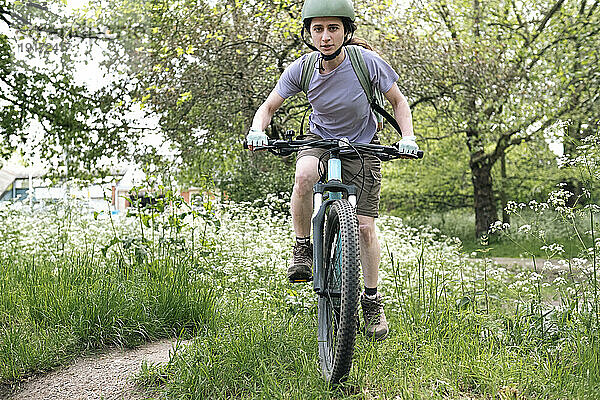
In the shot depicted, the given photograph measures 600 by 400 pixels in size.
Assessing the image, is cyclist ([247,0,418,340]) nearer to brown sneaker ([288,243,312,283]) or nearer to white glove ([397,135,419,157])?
brown sneaker ([288,243,312,283])

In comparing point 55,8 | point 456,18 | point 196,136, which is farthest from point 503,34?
point 55,8

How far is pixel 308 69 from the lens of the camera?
12.8ft

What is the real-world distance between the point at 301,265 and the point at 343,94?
104 cm

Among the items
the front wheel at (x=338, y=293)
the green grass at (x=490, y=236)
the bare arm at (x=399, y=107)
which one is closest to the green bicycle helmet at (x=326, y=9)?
the bare arm at (x=399, y=107)

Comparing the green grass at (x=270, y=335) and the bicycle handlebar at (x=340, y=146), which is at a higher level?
the bicycle handlebar at (x=340, y=146)

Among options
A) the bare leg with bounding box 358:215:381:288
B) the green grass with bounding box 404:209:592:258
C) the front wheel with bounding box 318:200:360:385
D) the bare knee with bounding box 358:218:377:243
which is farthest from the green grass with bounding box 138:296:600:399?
the green grass with bounding box 404:209:592:258

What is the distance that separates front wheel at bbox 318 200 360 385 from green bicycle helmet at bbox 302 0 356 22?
1092mm

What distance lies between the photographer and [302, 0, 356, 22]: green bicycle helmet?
11.8ft

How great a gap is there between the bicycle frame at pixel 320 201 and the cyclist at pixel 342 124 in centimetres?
23

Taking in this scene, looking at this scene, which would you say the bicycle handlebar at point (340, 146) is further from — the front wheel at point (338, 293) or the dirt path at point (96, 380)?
the dirt path at point (96, 380)

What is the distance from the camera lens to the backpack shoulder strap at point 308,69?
390 centimetres

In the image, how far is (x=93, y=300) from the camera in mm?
4375

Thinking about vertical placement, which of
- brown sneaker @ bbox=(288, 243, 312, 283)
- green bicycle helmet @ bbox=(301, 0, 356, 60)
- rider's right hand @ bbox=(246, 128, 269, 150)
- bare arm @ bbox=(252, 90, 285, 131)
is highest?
green bicycle helmet @ bbox=(301, 0, 356, 60)

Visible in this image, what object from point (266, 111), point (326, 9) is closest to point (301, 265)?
point (266, 111)
